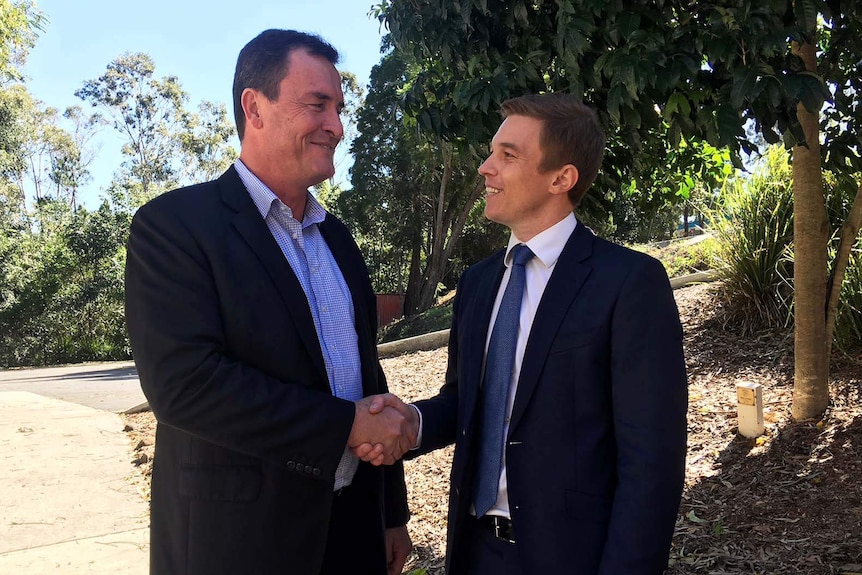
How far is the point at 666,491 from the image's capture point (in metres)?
1.81

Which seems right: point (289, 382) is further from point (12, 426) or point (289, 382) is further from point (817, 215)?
point (12, 426)

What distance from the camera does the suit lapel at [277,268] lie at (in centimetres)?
208

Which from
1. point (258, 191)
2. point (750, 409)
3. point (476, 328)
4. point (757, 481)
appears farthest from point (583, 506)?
point (750, 409)

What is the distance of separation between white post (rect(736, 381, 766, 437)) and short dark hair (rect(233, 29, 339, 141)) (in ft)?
12.3

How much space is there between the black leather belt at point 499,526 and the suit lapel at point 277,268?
25.1 inches

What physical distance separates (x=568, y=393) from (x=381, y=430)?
1.87ft

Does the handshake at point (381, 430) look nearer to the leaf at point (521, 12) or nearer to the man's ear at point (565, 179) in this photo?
the man's ear at point (565, 179)

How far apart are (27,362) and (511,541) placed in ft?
91.4

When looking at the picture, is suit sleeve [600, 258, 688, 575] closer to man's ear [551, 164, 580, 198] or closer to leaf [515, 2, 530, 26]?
man's ear [551, 164, 580, 198]

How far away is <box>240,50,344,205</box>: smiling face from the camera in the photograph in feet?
7.38

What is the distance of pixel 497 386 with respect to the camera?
81.7 inches

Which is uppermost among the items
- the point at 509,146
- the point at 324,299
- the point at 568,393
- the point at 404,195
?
the point at 404,195

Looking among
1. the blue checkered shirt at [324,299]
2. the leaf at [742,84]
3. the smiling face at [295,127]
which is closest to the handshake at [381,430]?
the blue checkered shirt at [324,299]

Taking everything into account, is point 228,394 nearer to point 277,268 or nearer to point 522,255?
point 277,268
